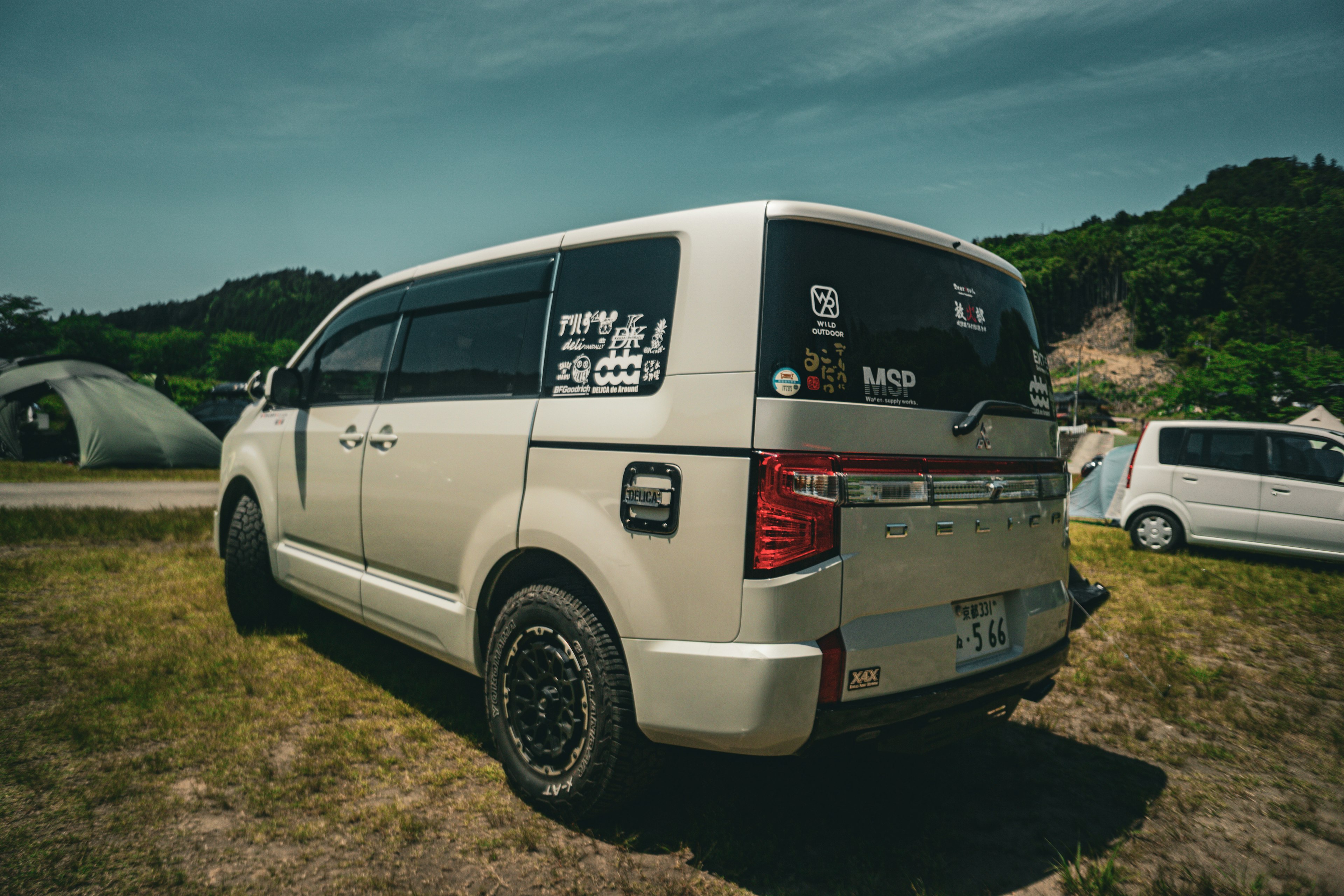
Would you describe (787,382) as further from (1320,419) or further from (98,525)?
(1320,419)

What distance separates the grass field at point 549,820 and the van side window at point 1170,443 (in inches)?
186

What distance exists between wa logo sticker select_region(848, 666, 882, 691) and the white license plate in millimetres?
400

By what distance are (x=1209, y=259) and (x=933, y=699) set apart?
121053mm

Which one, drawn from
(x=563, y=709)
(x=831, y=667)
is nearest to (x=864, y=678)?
(x=831, y=667)

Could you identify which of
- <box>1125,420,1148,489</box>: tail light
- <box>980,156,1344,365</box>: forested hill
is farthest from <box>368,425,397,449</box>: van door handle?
<box>980,156,1344,365</box>: forested hill

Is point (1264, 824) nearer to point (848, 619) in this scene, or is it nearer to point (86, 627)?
point (848, 619)

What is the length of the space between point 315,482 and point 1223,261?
4802 inches

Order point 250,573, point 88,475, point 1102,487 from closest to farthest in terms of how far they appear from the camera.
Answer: point 250,573 < point 1102,487 < point 88,475

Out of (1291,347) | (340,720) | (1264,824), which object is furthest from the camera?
(1291,347)

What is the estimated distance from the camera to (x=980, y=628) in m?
2.58

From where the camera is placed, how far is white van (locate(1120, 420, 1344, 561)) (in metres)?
7.93

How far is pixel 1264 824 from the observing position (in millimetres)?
2855

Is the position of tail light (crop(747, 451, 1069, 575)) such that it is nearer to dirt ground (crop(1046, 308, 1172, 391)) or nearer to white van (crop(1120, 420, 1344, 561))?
white van (crop(1120, 420, 1344, 561))

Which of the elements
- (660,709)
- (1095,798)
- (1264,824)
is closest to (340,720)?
(660,709)
